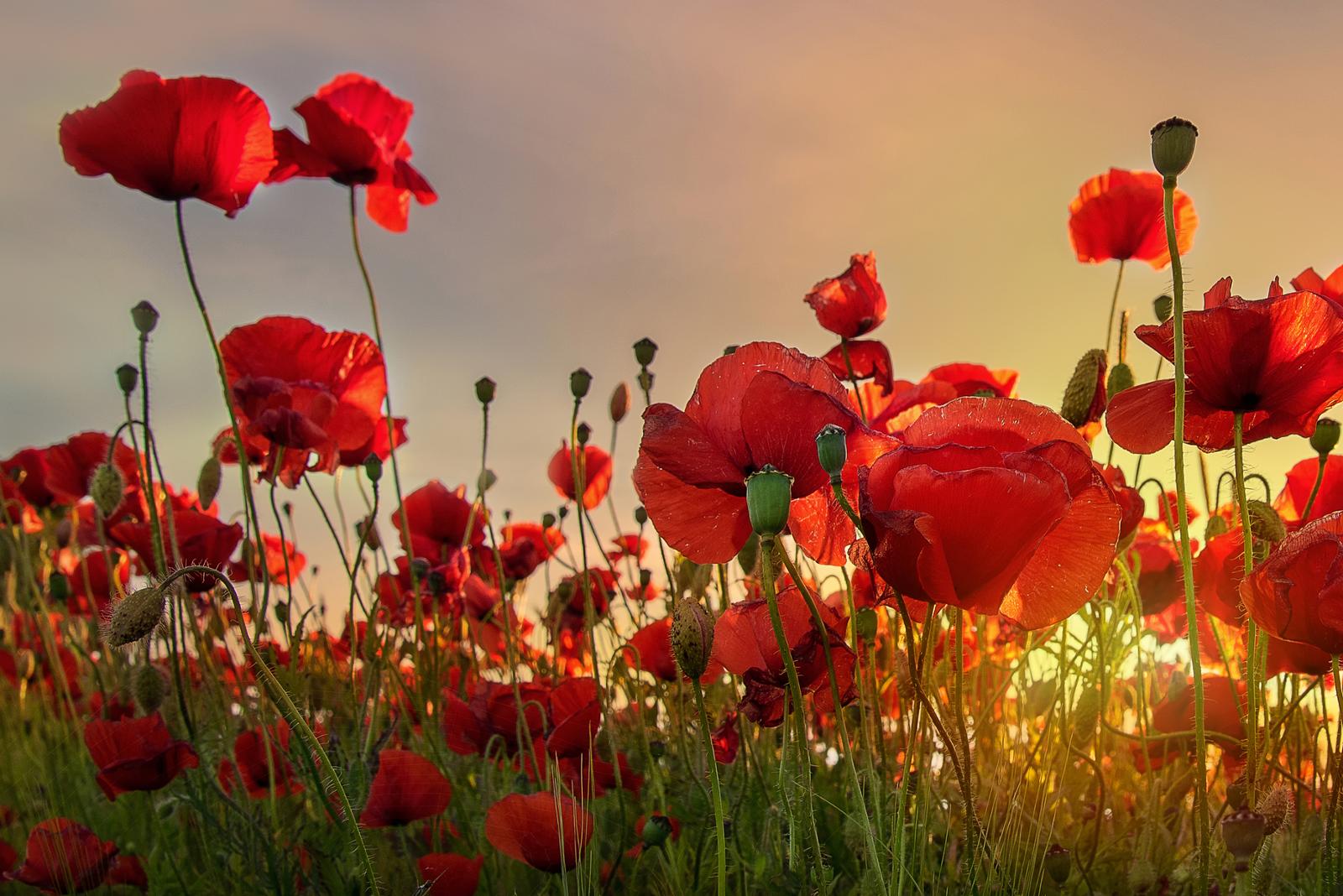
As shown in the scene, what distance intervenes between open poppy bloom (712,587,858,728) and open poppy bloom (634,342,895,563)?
19 cm

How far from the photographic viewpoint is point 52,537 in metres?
4.30

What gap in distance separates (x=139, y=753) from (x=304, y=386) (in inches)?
30.0

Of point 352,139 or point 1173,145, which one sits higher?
point 352,139

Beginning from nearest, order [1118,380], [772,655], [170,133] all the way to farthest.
Result: [772,655] < [1118,380] < [170,133]

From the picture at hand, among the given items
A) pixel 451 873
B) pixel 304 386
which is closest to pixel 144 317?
pixel 304 386

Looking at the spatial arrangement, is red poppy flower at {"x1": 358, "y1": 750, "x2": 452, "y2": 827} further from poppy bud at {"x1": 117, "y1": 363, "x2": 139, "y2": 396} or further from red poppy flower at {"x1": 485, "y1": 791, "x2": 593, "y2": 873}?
poppy bud at {"x1": 117, "y1": 363, "x2": 139, "y2": 396}

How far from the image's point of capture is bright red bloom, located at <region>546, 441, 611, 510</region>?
10.5 feet

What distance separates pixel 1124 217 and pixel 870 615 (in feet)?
4.28

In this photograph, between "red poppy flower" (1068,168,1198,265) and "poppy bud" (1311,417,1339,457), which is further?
"red poppy flower" (1068,168,1198,265)

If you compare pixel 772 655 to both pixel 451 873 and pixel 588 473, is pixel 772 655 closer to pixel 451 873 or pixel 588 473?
pixel 451 873

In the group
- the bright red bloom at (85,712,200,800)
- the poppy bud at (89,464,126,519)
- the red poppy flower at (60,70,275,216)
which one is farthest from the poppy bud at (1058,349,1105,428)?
the poppy bud at (89,464,126,519)

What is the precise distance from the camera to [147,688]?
248cm

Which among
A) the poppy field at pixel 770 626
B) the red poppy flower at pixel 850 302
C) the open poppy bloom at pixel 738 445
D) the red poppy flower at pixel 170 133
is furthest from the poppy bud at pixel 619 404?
the open poppy bloom at pixel 738 445

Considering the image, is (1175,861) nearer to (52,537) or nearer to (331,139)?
(331,139)
